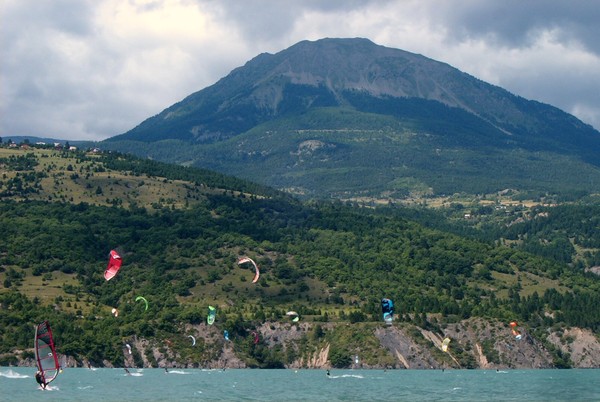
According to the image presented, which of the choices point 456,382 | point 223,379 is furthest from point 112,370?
point 456,382

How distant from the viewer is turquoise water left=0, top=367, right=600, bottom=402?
138 m

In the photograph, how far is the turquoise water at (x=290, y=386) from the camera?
451 feet

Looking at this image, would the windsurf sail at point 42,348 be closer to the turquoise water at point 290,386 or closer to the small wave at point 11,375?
the turquoise water at point 290,386

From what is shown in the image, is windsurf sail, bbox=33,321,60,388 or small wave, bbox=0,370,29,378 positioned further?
small wave, bbox=0,370,29,378

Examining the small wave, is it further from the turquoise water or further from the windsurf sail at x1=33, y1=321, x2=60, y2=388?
the windsurf sail at x1=33, y1=321, x2=60, y2=388

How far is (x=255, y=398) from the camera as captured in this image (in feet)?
447

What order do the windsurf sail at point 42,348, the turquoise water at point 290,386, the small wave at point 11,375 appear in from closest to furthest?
Answer: the windsurf sail at point 42,348, the turquoise water at point 290,386, the small wave at point 11,375

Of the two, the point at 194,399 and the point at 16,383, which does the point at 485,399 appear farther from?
the point at 16,383

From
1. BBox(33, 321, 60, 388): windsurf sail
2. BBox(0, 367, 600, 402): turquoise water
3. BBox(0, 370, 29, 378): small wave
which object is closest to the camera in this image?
BBox(33, 321, 60, 388): windsurf sail

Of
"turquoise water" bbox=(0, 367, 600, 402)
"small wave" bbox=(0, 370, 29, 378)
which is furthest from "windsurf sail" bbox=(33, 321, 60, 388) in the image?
"small wave" bbox=(0, 370, 29, 378)

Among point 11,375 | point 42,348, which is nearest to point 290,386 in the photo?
point 11,375

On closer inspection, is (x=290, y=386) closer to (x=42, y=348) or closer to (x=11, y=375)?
(x=11, y=375)

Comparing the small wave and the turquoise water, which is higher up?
the turquoise water

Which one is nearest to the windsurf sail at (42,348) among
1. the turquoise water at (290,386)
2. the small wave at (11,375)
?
the turquoise water at (290,386)
